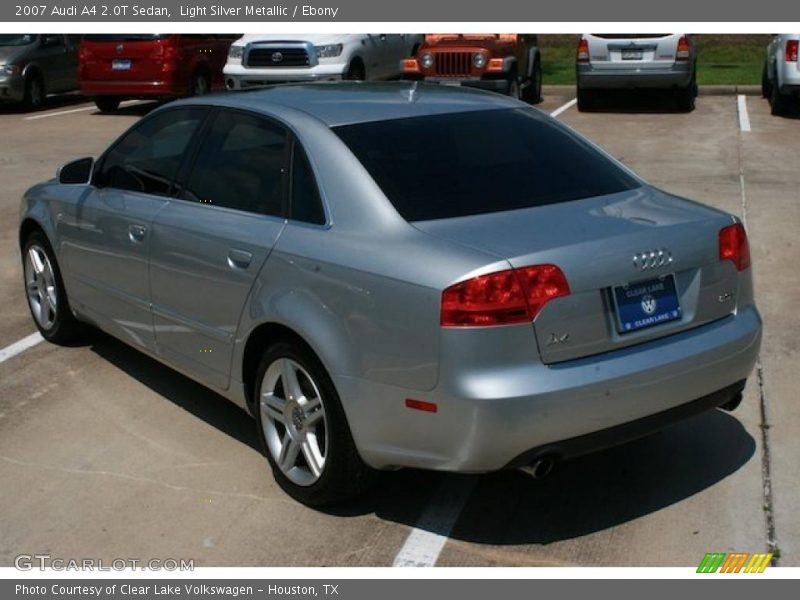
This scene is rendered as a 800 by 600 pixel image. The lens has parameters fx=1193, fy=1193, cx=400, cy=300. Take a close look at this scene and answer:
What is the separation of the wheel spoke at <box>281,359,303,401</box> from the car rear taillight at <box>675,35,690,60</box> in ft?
43.5

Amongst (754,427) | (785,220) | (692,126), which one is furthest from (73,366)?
(692,126)

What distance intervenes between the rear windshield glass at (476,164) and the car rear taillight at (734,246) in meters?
0.53

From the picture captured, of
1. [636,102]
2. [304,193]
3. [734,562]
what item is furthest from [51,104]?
[734,562]

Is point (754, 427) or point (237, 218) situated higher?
point (237, 218)

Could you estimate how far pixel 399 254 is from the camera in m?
4.32

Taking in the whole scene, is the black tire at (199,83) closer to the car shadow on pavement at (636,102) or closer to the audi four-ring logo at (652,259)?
the car shadow on pavement at (636,102)

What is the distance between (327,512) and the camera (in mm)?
4844

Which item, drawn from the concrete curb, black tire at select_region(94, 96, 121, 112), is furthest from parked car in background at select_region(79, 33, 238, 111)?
the concrete curb

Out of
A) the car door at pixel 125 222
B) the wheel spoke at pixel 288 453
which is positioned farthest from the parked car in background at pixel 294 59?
the wheel spoke at pixel 288 453

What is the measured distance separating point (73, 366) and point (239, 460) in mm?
1798

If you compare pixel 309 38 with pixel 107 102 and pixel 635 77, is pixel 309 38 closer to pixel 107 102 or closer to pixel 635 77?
pixel 107 102

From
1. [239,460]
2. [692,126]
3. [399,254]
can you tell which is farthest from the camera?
[692,126]

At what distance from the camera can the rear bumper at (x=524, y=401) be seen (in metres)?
4.09
